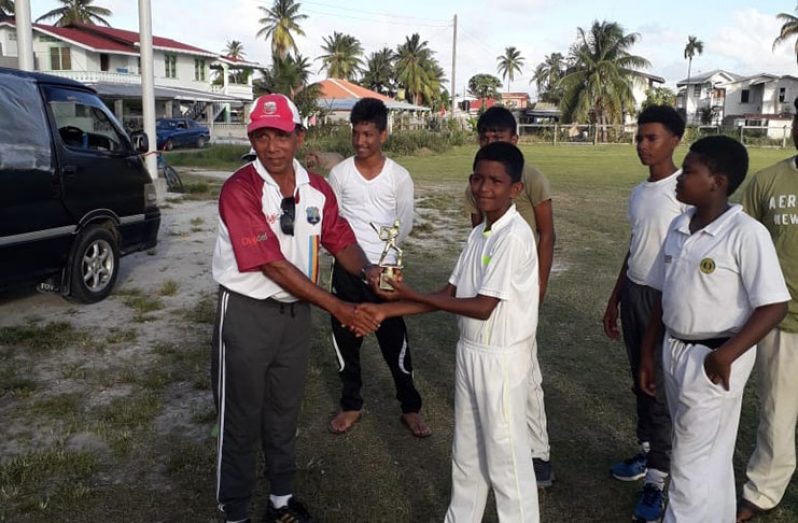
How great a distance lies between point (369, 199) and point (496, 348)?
1.82 metres

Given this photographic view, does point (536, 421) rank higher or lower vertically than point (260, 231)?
lower

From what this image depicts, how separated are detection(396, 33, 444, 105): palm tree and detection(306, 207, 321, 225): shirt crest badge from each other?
68.4m

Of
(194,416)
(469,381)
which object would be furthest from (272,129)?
(194,416)

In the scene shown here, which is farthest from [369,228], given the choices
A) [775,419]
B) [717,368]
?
[775,419]

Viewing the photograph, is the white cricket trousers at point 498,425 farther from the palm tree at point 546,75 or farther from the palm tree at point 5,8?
the palm tree at point 546,75

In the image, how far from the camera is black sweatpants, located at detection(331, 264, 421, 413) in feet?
14.1

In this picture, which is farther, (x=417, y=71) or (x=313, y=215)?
(x=417, y=71)

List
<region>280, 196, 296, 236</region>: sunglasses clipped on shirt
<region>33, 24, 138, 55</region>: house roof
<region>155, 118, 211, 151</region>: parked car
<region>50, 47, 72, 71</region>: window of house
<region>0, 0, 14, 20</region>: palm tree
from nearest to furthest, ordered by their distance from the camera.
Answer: <region>280, 196, 296, 236</region>: sunglasses clipped on shirt → <region>155, 118, 211, 151</region>: parked car → <region>33, 24, 138, 55</region>: house roof → <region>50, 47, 72, 71</region>: window of house → <region>0, 0, 14, 20</region>: palm tree

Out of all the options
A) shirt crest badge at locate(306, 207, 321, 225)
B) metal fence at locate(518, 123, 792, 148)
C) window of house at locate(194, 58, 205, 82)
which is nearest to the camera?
shirt crest badge at locate(306, 207, 321, 225)

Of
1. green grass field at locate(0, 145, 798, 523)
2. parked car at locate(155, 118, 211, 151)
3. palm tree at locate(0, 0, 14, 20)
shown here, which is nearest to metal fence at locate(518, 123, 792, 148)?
parked car at locate(155, 118, 211, 151)

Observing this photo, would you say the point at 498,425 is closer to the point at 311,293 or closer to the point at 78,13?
the point at 311,293

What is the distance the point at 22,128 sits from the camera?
596cm

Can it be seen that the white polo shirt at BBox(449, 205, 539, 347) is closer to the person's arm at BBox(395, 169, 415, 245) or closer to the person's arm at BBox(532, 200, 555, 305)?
the person's arm at BBox(532, 200, 555, 305)

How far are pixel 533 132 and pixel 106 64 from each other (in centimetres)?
3069
